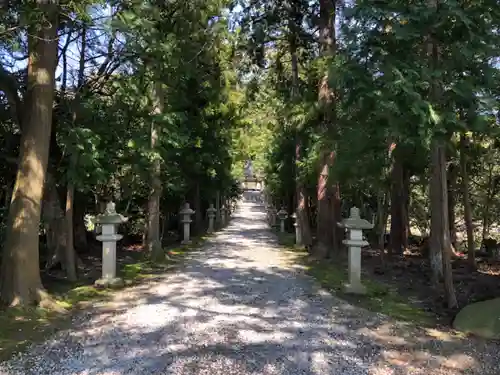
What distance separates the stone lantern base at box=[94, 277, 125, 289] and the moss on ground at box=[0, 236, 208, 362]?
0.09 m

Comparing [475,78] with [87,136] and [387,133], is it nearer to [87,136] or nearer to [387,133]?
[387,133]

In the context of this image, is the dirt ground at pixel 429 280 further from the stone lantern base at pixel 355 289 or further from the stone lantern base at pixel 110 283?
the stone lantern base at pixel 110 283

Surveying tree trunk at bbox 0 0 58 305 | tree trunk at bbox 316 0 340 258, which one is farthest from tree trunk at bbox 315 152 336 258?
tree trunk at bbox 0 0 58 305

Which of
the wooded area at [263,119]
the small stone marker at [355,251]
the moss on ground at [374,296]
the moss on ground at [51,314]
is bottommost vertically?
the moss on ground at [374,296]

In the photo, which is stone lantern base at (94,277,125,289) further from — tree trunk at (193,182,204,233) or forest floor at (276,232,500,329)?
tree trunk at (193,182,204,233)

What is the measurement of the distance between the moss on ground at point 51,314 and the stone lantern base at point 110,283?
0.30ft

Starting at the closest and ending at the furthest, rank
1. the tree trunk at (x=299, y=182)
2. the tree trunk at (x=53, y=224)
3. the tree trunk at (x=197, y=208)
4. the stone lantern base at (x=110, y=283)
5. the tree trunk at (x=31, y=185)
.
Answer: the tree trunk at (x=31, y=185), the stone lantern base at (x=110, y=283), the tree trunk at (x=53, y=224), the tree trunk at (x=299, y=182), the tree trunk at (x=197, y=208)

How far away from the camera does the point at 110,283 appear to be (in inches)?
302

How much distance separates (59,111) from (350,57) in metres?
4.82

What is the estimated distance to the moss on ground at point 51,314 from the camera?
4.80 metres

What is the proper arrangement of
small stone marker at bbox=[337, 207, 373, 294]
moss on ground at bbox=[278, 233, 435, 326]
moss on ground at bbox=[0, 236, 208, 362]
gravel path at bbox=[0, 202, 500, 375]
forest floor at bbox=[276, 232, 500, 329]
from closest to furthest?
gravel path at bbox=[0, 202, 500, 375], moss on ground at bbox=[0, 236, 208, 362], moss on ground at bbox=[278, 233, 435, 326], forest floor at bbox=[276, 232, 500, 329], small stone marker at bbox=[337, 207, 373, 294]

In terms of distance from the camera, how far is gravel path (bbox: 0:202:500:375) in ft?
13.5

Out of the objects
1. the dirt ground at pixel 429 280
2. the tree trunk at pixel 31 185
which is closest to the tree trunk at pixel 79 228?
the tree trunk at pixel 31 185

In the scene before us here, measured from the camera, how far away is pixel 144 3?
22.8 ft
